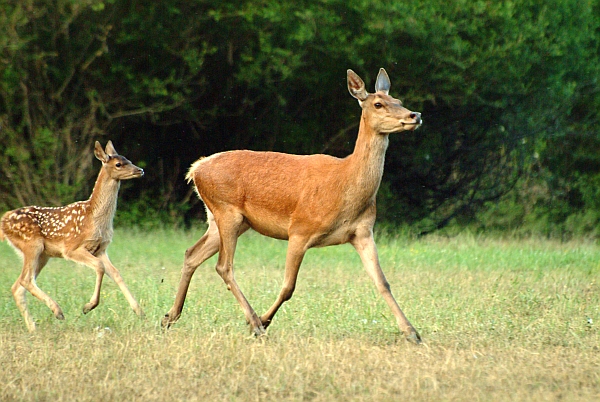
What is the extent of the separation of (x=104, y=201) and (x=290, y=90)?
25.2 ft

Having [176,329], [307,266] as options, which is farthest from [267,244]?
[176,329]

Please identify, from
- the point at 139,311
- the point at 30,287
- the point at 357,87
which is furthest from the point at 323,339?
the point at 30,287

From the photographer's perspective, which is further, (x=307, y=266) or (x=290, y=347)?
(x=307, y=266)

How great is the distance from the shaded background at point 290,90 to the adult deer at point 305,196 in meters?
7.71

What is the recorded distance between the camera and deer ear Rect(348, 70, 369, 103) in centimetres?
834

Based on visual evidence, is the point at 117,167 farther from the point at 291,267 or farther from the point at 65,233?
the point at 291,267

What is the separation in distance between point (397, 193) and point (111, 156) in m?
8.61

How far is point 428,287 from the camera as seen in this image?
1131 cm

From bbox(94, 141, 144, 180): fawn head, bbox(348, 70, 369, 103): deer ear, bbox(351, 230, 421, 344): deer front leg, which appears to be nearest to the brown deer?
bbox(94, 141, 144, 180): fawn head

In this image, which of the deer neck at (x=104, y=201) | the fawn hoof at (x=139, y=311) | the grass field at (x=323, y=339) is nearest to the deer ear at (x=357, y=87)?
the grass field at (x=323, y=339)

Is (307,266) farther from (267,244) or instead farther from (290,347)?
(290,347)

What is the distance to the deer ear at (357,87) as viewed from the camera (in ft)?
27.3

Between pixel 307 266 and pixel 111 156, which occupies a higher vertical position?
pixel 111 156

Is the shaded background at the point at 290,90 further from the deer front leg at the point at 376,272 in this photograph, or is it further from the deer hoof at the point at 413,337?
the deer hoof at the point at 413,337
